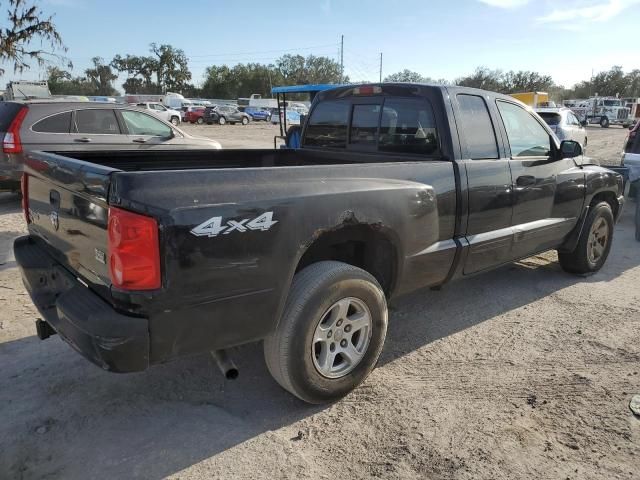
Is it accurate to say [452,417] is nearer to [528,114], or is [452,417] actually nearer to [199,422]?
[199,422]

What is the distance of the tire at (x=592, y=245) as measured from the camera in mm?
5090

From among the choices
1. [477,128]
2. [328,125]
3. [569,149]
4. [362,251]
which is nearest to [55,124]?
[328,125]

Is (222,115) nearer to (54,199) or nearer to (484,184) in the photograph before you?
(484,184)

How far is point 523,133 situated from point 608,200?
1839 millimetres

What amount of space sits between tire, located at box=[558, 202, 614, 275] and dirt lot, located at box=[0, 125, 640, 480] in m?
1.05

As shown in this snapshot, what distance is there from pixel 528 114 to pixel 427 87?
1289 mm

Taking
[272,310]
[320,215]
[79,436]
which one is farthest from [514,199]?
[79,436]

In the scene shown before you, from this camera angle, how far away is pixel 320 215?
8.76 ft

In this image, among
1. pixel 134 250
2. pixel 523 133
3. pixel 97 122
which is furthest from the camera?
pixel 97 122

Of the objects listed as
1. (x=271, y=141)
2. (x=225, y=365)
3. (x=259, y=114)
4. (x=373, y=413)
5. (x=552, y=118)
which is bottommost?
(x=373, y=413)

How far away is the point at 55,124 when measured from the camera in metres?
7.48

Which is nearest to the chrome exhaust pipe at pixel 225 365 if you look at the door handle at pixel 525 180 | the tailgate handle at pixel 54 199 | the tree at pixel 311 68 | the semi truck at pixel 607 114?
the tailgate handle at pixel 54 199

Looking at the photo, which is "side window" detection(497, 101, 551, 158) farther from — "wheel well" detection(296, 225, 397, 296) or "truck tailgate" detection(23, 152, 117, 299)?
"truck tailgate" detection(23, 152, 117, 299)

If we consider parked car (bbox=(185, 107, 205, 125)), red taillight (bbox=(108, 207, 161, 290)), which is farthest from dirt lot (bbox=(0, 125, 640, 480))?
parked car (bbox=(185, 107, 205, 125))
